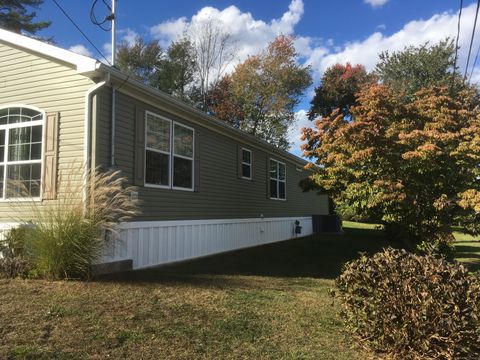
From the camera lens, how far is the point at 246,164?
1411cm

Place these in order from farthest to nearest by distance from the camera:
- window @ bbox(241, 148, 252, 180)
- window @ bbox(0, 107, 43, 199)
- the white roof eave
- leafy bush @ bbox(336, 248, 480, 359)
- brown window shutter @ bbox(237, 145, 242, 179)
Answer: window @ bbox(241, 148, 252, 180)
brown window shutter @ bbox(237, 145, 242, 179)
window @ bbox(0, 107, 43, 199)
the white roof eave
leafy bush @ bbox(336, 248, 480, 359)

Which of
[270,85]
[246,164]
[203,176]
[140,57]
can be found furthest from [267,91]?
[203,176]

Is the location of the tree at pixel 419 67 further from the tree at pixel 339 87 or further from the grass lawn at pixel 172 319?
the grass lawn at pixel 172 319

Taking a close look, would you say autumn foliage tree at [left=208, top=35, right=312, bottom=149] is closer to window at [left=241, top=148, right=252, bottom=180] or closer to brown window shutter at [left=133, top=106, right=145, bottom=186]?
window at [left=241, top=148, right=252, bottom=180]

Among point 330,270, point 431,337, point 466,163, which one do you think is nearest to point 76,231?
point 431,337

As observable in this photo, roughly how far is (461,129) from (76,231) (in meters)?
7.36

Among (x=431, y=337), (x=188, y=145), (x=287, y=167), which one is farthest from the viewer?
(x=287, y=167)

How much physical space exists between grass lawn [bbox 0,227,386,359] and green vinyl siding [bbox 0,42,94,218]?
2.10 metres

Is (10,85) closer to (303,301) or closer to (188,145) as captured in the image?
(188,145)

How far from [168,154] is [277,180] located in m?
7.86

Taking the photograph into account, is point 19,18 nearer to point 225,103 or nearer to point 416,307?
point 225,103

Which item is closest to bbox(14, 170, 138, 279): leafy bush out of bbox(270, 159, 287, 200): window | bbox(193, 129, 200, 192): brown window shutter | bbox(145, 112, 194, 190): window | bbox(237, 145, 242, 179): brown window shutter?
bbox(145, 112, 194, 190): window

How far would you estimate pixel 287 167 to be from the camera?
60.4 ft

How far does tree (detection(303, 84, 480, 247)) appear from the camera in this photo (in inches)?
344
